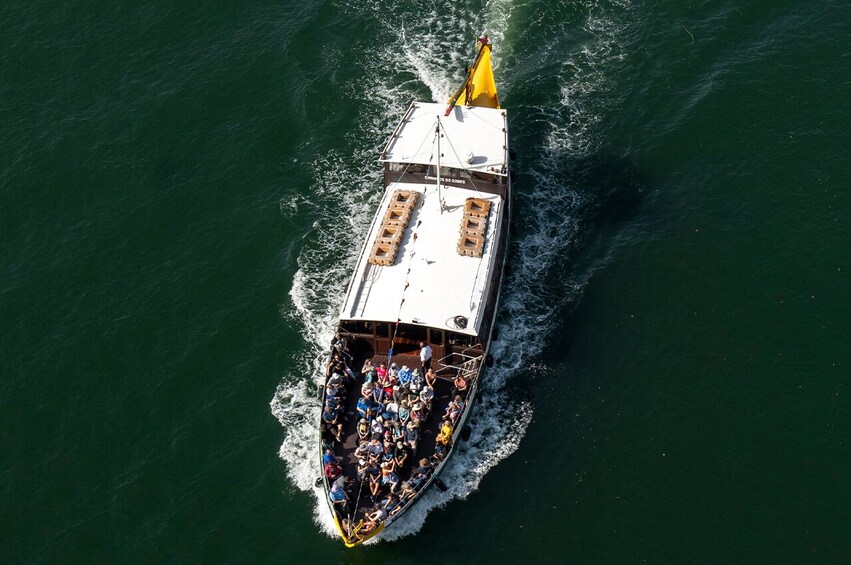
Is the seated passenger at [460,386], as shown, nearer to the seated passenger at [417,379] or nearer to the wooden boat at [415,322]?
the wooden boat at [415,322]

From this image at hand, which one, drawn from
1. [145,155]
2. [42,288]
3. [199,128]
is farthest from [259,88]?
[42,288]

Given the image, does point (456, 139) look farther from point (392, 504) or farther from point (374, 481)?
point (392, 504)

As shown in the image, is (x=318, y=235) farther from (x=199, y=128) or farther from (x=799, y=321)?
(x=799, y=321)

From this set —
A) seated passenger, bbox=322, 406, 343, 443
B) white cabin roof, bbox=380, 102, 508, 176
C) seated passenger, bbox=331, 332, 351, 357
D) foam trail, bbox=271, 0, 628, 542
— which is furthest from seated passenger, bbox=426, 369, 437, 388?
white cabin roof, bbox=380, 102, 508, 176

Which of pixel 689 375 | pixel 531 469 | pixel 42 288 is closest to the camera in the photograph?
pixel 531 469

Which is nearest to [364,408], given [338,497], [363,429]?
[363,429]

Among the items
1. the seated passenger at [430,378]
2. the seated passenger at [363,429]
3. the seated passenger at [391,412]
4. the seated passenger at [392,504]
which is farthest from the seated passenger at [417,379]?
the seated passenger at [392,504]
